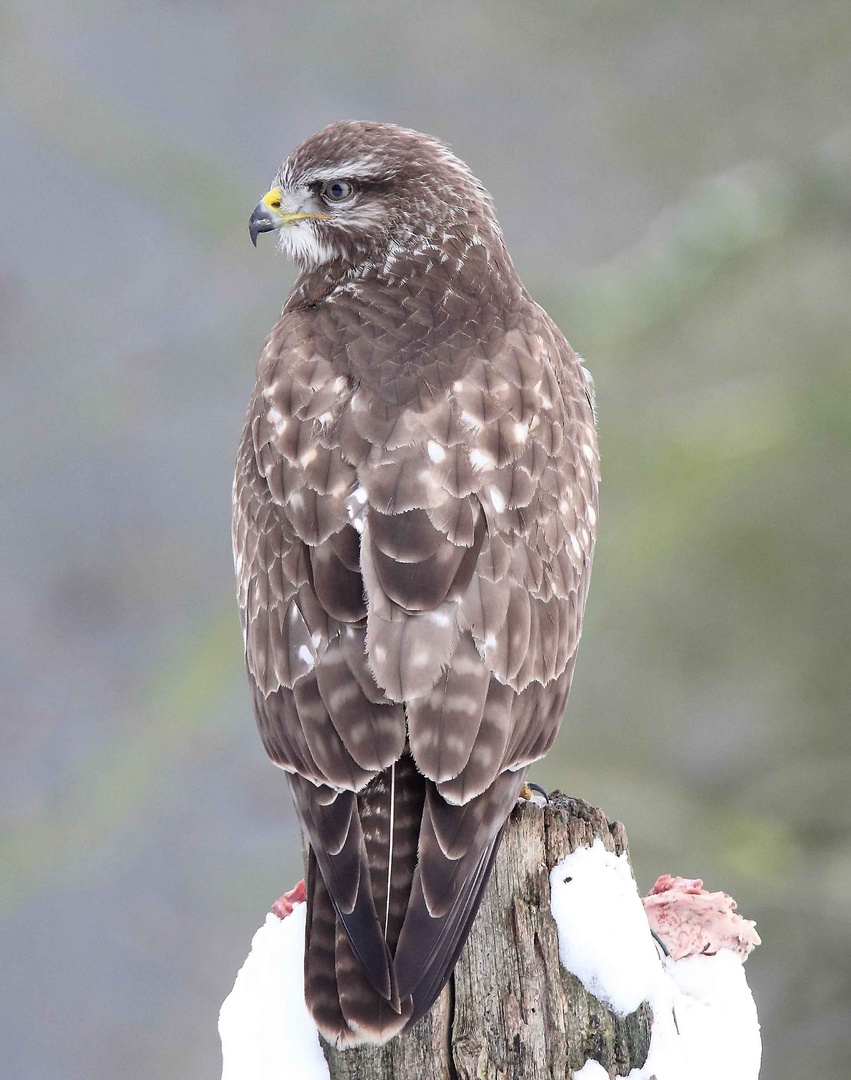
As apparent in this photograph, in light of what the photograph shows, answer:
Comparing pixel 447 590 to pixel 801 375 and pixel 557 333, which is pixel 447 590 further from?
pixel 801 375

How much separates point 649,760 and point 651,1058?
4483mm

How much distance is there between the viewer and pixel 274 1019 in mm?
2871

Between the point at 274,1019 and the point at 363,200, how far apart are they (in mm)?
2166

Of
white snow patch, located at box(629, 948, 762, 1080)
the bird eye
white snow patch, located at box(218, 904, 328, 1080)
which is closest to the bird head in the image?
the bird eye

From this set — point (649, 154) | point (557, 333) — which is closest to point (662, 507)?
point (649, 154)

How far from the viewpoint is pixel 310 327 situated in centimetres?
370

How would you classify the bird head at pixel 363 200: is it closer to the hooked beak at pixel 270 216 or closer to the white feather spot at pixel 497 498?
the hooked beak at pixel 270 216

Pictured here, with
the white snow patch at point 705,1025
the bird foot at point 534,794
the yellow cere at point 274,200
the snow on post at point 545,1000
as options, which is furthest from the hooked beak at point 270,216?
the white snow patch at point 705,1025

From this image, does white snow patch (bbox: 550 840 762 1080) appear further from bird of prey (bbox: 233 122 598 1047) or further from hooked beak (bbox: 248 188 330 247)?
hooked beak (bbox: 248 188 330 247)

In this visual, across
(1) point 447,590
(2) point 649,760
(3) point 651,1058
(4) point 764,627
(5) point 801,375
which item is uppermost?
(5) point 801,375

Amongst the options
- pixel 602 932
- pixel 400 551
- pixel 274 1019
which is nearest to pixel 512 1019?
pixel 602 932

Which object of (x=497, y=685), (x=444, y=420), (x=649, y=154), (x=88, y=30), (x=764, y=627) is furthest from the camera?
(x=88, y=30)

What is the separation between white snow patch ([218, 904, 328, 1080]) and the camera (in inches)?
109

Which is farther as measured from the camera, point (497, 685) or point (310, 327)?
point (310, 327)
